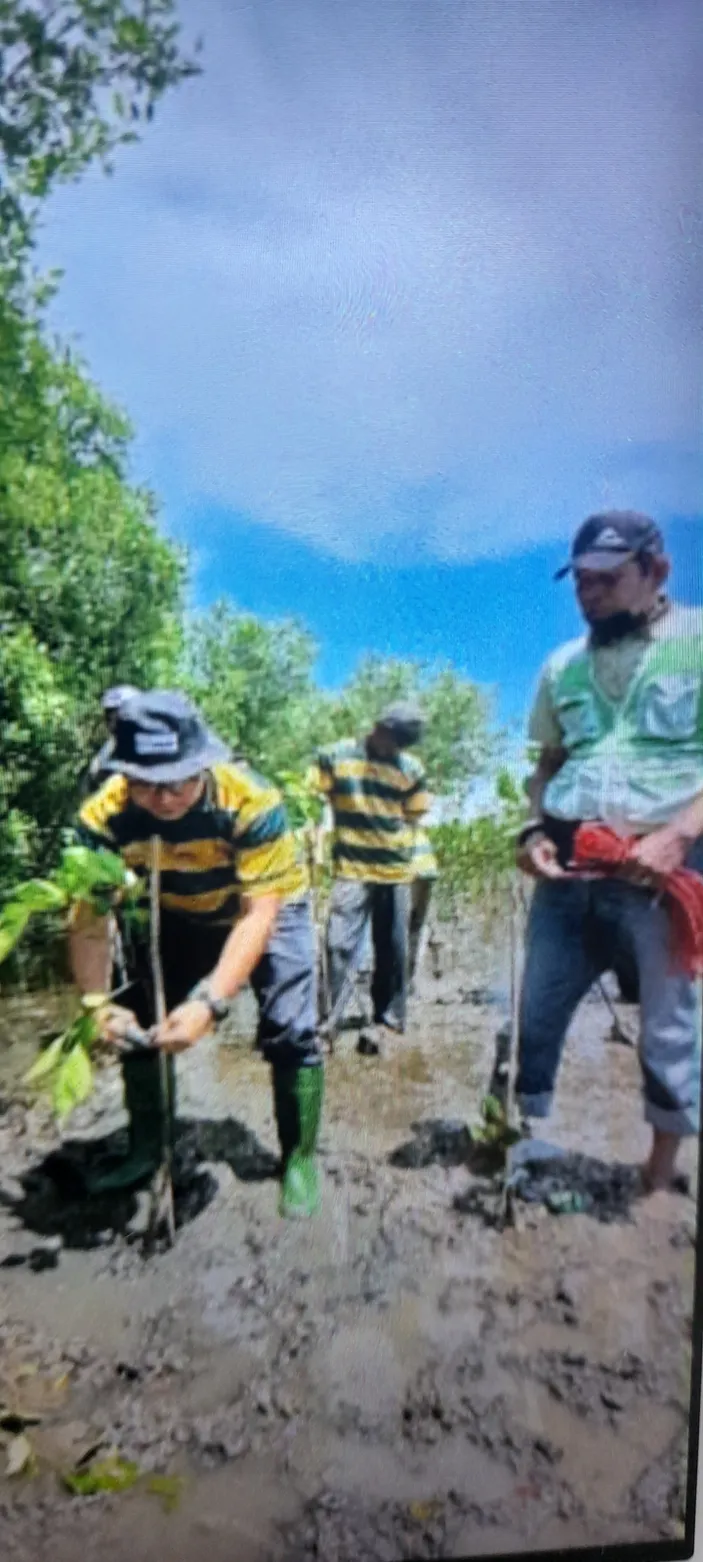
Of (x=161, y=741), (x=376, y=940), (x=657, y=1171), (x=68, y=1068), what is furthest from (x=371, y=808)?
(x=657, y=1171)

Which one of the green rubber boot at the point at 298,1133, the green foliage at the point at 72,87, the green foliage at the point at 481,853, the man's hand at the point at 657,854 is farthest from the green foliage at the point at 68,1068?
the green foliage at the point at 72,87

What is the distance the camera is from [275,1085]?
1729 millimetres

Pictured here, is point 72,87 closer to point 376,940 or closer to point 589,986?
point 376,940

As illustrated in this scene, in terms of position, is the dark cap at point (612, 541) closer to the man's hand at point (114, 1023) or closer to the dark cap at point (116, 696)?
the dark cap at point (116, 696)

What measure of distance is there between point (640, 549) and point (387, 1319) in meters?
1.02

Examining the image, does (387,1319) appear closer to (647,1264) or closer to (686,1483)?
(647,1264)

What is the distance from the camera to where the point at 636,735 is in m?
1.73

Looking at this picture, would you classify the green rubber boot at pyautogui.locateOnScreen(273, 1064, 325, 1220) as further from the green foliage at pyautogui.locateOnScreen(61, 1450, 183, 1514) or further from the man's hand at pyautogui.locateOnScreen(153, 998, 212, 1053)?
the green foliage at pyautogui.locateOnScreen(61, 1450, 183, 1514)

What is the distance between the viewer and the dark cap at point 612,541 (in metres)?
1.69

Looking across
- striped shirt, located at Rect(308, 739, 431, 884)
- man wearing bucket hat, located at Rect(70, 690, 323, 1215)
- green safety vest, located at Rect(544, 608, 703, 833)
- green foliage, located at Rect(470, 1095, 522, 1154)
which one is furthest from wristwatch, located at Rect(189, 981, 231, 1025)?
green safety vest, located at Rect(544, 608, 703, 833)

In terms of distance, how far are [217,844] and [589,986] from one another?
1.71ft

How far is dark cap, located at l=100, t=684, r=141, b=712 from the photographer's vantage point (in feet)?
5.43

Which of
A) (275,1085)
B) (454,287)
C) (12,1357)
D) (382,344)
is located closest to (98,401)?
(382,344)

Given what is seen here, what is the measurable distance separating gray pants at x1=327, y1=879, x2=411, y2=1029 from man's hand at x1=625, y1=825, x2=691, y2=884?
0.97ft
